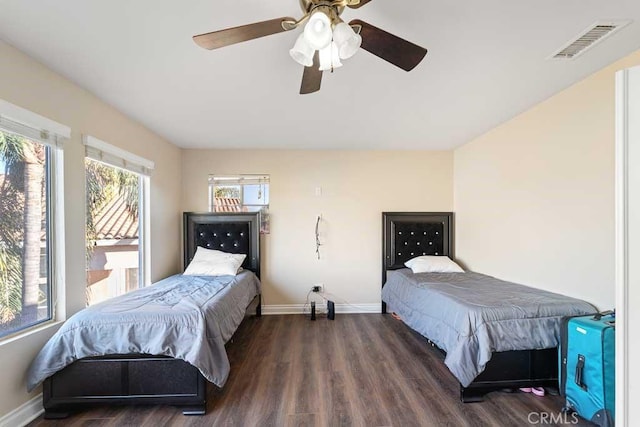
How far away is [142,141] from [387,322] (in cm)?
354

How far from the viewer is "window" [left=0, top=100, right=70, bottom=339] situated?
5.71 ft

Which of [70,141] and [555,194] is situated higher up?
[70,141]

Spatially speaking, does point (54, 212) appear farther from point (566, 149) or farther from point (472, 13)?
point (566, 149)

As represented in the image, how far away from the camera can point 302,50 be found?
1256 mm

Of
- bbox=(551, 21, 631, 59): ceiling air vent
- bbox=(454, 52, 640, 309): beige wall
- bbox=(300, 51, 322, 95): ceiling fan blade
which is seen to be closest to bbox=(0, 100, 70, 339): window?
bbox=(300, 51, 322, 95): ceiling fan blade

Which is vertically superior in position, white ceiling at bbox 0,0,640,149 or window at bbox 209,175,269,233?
white ceiling at bbox 0,0,640,149

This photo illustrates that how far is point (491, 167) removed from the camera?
3.28 meters

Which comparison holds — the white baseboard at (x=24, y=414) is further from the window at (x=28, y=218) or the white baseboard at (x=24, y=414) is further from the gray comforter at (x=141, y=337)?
the window at (x=28, y=218)

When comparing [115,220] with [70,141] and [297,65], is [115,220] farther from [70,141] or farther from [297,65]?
[297,65]

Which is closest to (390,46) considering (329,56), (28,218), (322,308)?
(329,56)

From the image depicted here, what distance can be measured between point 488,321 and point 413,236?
6.58 ft

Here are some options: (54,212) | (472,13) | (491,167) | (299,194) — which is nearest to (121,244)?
(54,212)

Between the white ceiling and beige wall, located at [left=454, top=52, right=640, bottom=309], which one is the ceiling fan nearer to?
the white ceiling

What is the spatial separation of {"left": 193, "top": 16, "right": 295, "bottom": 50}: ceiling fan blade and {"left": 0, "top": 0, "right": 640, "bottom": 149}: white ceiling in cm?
23
